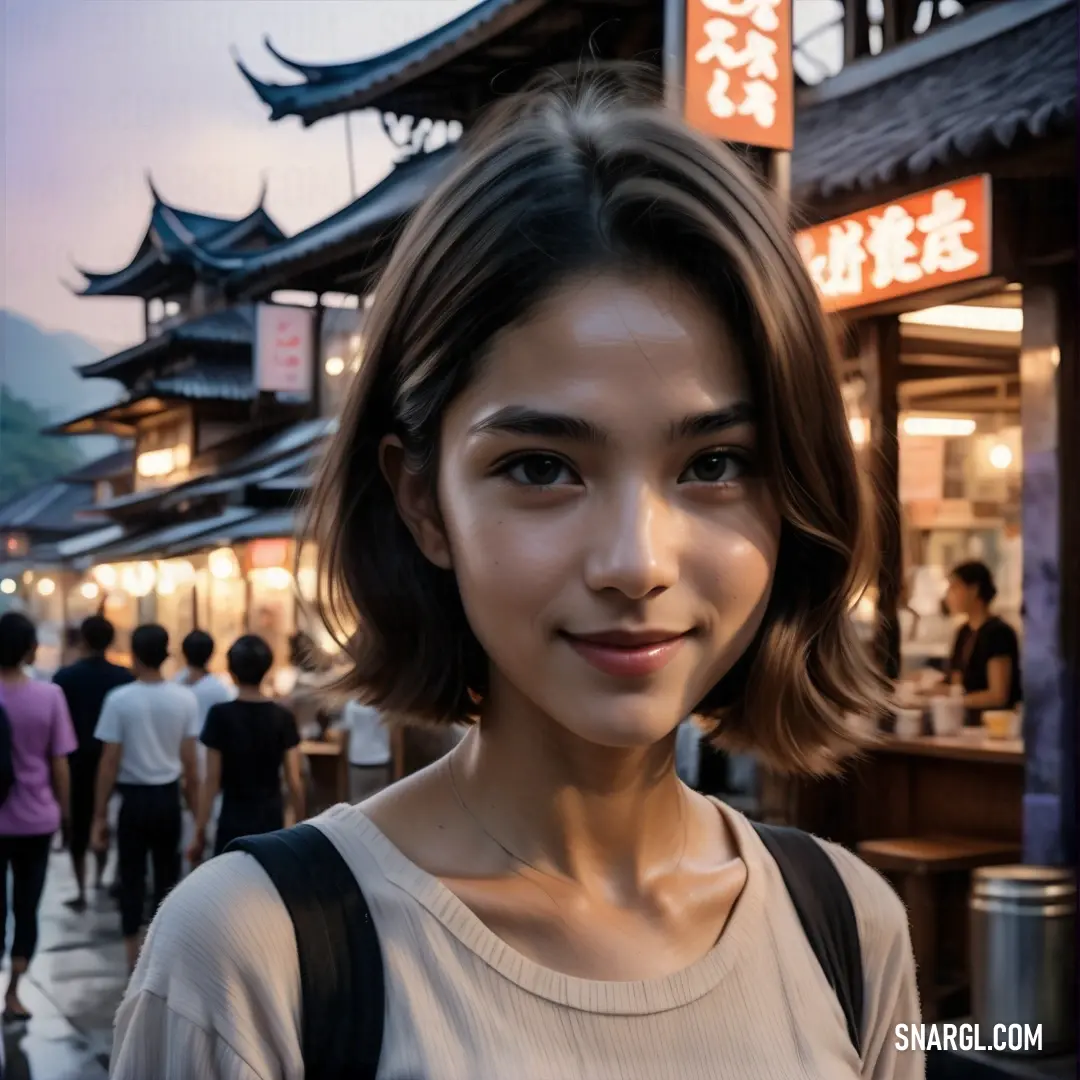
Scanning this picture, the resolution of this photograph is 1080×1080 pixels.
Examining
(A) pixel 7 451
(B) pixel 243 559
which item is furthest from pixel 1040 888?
(A) pixel 7 451

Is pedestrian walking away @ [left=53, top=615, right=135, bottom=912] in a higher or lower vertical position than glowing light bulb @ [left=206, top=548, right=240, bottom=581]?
lower

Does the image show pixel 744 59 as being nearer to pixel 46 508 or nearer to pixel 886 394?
pixel 886 394

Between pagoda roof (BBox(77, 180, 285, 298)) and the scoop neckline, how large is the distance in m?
2.24

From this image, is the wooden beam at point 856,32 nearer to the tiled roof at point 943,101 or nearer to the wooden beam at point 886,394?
the tiled roof at point 943,101

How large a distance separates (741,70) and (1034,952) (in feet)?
7.46

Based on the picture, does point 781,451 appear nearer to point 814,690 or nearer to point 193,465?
point 814,690

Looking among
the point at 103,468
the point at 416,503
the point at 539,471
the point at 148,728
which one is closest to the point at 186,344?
the point at 103,468

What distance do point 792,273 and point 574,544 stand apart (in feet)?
0.80

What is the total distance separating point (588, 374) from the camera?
0.78m

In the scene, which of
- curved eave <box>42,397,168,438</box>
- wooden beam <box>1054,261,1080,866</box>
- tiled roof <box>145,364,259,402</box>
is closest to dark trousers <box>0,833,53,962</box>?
curved eave <box>42,397,168,438</box>

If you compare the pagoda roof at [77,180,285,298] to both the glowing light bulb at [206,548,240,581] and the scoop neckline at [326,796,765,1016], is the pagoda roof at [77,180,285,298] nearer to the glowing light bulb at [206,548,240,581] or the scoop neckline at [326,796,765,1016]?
the glowing light bulb at [206,548,240,581]

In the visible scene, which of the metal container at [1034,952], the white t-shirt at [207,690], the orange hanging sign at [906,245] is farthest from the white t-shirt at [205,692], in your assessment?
the metal container at [1034,952]

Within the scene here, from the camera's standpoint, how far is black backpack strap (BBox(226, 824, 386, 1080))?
76 centimetres

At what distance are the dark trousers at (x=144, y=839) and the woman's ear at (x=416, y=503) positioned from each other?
2.43 m
